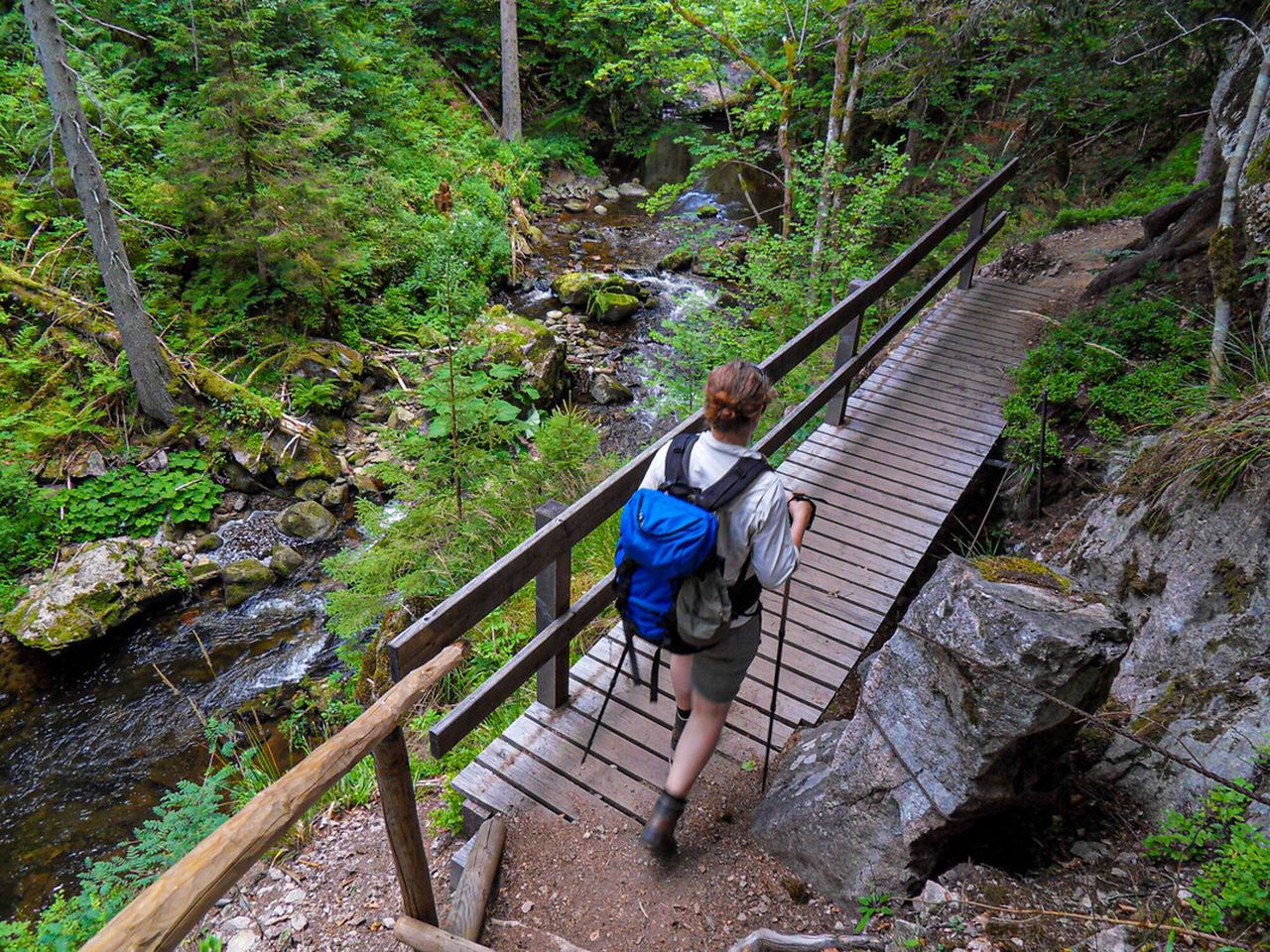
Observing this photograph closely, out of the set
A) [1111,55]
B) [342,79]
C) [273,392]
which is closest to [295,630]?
[273,392]

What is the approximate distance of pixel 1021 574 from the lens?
306 cm

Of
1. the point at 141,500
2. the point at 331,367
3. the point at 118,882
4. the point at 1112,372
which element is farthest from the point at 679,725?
the point at 331,367

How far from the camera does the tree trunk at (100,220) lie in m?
7.83

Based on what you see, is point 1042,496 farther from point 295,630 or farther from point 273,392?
point 273,392

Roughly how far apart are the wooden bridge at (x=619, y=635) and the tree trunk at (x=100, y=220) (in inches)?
332

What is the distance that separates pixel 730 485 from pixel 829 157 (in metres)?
→ 8.25

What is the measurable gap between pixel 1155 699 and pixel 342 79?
18.5 meters

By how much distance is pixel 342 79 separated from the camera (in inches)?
639

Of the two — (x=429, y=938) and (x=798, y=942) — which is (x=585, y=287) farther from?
(x=798, y=942)

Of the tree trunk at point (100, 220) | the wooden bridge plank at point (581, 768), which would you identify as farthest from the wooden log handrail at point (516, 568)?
the tree trunk at point (100, 220)

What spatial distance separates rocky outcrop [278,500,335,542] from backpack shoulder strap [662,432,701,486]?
7999 millimetres

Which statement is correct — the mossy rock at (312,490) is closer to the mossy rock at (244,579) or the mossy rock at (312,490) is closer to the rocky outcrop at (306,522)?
the rocky outcrop at (306,522)

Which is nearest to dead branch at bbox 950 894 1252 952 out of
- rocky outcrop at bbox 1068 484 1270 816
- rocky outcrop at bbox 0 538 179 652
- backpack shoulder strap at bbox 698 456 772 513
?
rocky outcrop at bbox 1068 484 1270 816

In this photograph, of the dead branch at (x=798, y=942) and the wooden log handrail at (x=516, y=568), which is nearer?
the dead branch at (x=798, y=942)
